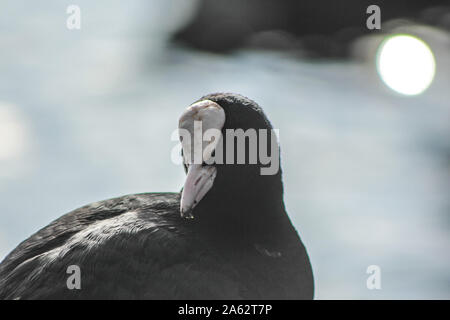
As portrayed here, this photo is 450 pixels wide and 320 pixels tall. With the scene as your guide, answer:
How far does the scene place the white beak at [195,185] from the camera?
2590 mm

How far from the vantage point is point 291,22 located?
7555mm

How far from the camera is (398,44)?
23.4 ft

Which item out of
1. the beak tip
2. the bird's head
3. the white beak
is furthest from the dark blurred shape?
the beak tip

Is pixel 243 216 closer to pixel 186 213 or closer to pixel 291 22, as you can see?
pixel 186 213

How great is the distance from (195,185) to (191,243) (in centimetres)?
21

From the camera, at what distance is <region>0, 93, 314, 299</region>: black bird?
2.39 meters

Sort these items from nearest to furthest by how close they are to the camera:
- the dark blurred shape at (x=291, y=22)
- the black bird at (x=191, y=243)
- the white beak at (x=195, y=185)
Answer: the black bird at (x=191, y=243) → the white beak at (x=195, y=185) → the dark blurred shape at (x=291, y=22)

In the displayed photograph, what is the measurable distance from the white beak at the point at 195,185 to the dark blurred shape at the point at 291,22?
472 centimetres

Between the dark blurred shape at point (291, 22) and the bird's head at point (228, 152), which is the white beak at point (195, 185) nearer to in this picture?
the bird's head at point (228, 152)

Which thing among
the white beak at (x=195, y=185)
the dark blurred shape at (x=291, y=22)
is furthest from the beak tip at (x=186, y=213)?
the dark blurred shape at (x=291, y=22)

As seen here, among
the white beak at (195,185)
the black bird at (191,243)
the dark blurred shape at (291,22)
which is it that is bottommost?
the black bird at (191,243)

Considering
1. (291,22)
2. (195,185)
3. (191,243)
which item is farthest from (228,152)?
(291,22)
